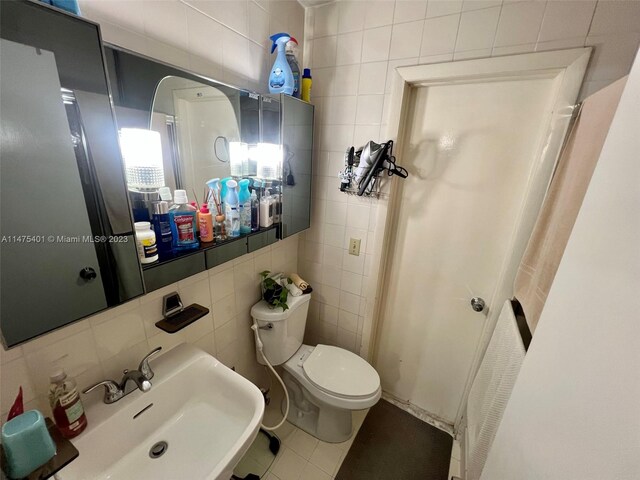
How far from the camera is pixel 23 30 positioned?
0.44 m

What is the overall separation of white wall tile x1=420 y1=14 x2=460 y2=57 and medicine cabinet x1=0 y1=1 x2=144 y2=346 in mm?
1214

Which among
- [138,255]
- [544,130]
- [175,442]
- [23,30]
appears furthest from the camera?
[544,130]

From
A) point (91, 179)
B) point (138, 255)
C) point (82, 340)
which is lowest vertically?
point (82, 340)

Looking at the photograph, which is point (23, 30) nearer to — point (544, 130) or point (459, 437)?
point (544, 130)

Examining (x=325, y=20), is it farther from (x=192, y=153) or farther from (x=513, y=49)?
(x=192, y=153)

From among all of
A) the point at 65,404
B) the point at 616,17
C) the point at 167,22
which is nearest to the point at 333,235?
the point at 167,22

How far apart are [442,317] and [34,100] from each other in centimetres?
175

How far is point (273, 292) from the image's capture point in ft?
4.57

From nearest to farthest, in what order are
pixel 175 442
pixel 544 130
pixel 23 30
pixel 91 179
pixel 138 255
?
pixel 23 30 → pixel 91 179 → pixel 138 255 → pixel 175 442 → pixel 544 130

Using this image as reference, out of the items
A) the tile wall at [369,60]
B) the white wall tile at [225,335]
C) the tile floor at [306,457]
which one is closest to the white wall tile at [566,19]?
the tile wall at [369,60]

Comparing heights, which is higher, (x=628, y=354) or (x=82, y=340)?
(x=628, y=354)

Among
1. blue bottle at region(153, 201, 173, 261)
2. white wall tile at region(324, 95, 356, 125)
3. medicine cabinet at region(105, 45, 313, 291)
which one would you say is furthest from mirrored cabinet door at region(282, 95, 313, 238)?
blue bottle at region(153, 201, 173, 261)

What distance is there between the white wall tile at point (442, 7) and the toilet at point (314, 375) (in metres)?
1.51

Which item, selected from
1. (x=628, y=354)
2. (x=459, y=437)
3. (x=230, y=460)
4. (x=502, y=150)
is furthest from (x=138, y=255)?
(x=459, y=437)
